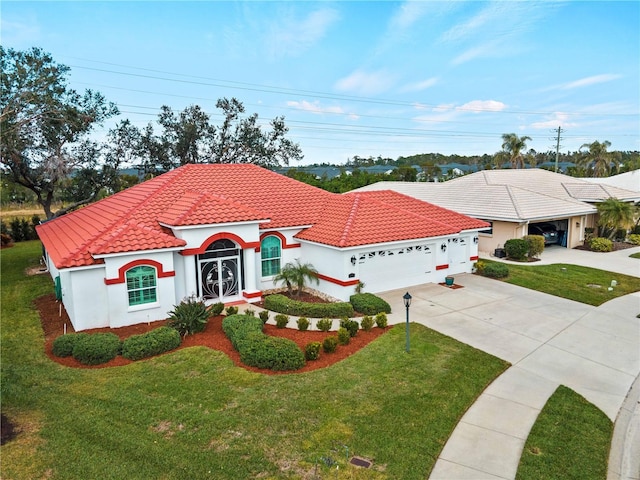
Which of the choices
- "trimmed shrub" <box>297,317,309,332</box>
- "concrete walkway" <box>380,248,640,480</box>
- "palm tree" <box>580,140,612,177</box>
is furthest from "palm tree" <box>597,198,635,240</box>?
"palm tree" <box>580,140,612,177</box>

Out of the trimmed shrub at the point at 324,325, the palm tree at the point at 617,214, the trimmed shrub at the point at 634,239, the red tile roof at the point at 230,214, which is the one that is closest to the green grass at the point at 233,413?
the trimmed shrub at the point at 324,325

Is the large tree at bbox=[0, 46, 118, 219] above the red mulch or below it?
above

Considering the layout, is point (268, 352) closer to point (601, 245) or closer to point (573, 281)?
point (573, 281)

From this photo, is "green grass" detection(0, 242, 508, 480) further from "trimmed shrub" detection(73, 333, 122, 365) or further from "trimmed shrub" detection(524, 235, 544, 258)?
"trimmed shrub" detection(524, 235, 544, 258)

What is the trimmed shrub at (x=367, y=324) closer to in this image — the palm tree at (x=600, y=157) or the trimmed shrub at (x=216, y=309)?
the trimmed shrub at (x=216, y=309)

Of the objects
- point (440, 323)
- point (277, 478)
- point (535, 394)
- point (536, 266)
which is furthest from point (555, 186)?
point (277, 478)

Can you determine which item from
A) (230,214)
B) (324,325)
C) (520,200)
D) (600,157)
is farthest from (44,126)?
(600,157)

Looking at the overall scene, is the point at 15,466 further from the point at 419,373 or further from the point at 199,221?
the point at 199,221
